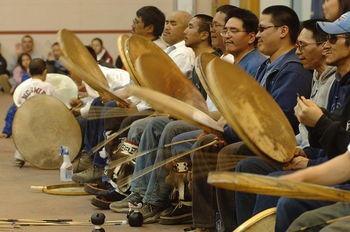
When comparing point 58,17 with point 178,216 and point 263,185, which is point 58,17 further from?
point 263,185

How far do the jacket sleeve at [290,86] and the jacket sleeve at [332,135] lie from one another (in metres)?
0.79

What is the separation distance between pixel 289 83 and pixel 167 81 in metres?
0.61

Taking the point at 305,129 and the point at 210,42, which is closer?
the point at 305,129

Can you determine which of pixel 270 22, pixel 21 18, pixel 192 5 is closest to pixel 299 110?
pixel 270 22

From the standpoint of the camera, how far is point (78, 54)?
18.4 ft

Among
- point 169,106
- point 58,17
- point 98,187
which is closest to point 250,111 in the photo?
point 169,106

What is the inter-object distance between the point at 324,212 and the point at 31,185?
4.14 metres

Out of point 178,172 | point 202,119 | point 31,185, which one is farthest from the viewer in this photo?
point 31,185

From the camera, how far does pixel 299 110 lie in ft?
13.1

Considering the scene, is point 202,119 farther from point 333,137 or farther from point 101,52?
point 101,52

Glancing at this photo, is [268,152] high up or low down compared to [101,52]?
up

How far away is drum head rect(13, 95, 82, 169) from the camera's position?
295 inches

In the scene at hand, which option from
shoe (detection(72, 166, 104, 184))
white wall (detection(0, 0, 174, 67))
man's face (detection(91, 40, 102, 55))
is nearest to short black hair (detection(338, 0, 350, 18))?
shoe (detection(72, 166, 104, 184))

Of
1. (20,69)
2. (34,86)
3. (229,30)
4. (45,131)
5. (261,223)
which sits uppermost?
(229,30)
